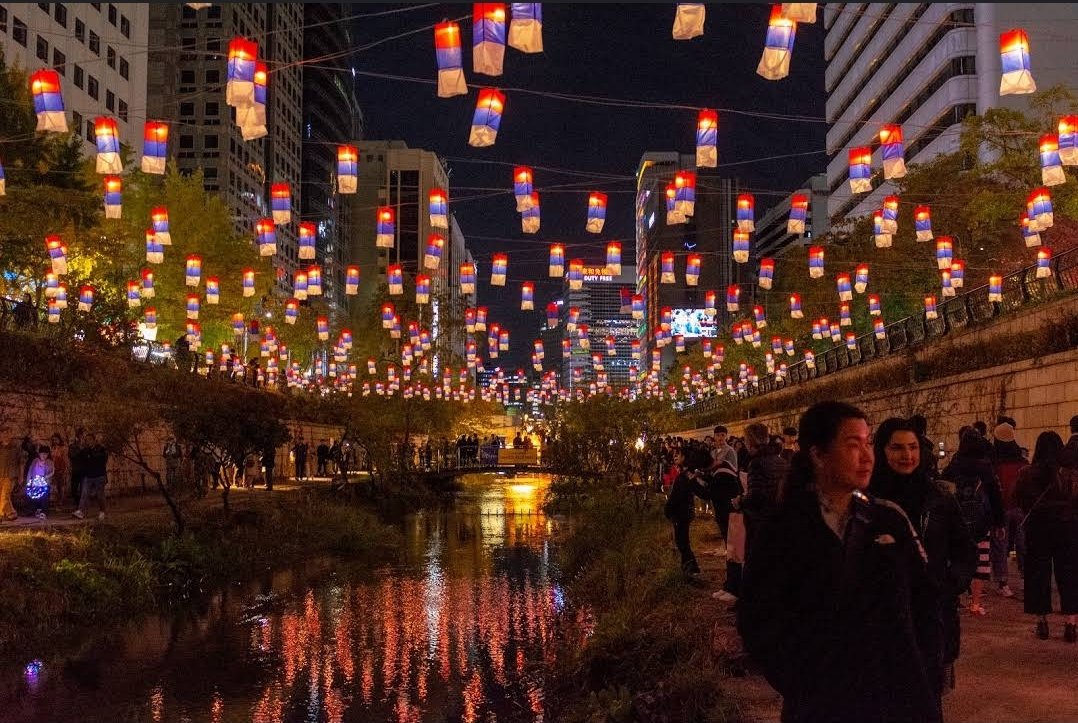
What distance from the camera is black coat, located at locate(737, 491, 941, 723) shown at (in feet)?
10.5

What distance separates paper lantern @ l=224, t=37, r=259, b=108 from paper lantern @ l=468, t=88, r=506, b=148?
304 centimetres

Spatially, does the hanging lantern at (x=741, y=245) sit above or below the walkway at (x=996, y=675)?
above

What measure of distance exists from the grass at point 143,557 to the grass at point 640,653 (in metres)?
6.01

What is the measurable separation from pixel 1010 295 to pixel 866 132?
48.6 m

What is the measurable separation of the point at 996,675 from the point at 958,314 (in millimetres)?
19140

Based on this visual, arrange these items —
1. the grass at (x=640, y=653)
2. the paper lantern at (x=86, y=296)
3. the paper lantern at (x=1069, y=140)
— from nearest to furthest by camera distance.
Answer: the grass at (x=640, y=653)
the paper lantern at (x=1069, y=140)
the paper lantern at (x=86, y=296)

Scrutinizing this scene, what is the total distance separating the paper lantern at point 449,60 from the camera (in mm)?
11766

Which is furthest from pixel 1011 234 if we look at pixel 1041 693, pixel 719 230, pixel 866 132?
pixel 719 230

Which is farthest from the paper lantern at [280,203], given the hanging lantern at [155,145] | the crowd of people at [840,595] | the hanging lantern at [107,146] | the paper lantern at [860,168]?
the crowd of people at [840,595]

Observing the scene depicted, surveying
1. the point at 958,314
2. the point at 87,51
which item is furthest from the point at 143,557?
the point at 87,51

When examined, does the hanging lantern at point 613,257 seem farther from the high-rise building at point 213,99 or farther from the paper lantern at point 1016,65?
the high-rise building at point 213,99

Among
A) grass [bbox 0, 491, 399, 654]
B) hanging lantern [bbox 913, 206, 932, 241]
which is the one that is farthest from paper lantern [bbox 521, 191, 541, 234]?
hanging lantern [bbox 913, 206, 932, 241]

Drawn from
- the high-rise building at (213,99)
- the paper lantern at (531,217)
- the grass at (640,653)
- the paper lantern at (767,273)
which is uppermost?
the high-rise building at (213,99)

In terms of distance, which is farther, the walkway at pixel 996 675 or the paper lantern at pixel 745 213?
the paper lantern at pixel 745 213
